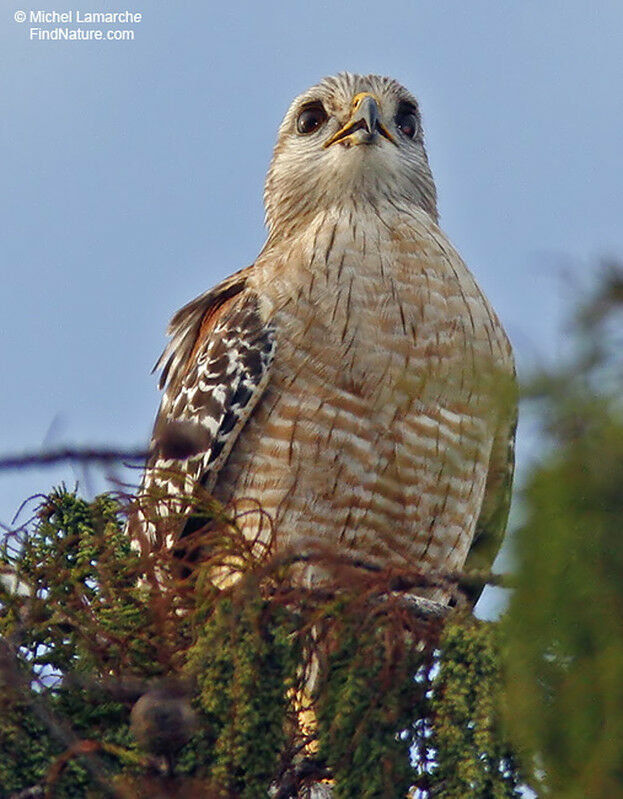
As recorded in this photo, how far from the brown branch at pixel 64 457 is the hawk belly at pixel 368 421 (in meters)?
2.66

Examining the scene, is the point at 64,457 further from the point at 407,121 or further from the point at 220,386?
the point at 407,121

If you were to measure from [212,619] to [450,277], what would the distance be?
2.76 m

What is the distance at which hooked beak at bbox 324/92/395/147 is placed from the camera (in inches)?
264

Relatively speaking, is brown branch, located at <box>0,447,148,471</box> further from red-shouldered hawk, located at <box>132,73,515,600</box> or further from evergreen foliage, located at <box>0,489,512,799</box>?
red-shouldered hawk, located at <box>132,73,515,600</box>

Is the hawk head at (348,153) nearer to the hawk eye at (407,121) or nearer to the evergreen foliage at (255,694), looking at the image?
the hawk eye at (407,121)

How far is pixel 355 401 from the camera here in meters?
5.72

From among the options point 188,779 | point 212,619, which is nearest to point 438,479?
point 212,619

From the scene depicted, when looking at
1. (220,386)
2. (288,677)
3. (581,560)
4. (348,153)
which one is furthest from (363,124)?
(581,560)

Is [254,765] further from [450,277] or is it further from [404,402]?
[450,277]

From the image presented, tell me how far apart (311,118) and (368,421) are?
7.09ft

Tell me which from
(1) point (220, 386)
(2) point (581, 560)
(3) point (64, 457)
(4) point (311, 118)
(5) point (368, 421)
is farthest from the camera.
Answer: (4) point (311, 118)

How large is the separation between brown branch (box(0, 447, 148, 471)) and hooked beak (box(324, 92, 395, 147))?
13.1 feet

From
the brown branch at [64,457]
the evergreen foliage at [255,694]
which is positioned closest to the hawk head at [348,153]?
the evergreen foliage at [255,694]

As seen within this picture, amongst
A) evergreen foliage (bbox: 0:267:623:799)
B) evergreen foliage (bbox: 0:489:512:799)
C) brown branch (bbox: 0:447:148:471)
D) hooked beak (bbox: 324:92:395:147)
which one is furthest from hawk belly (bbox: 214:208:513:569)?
brown branch (bbox: 0:447:148:471)
